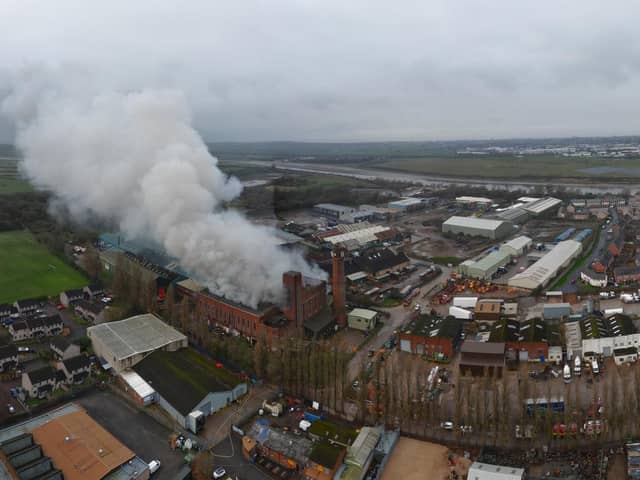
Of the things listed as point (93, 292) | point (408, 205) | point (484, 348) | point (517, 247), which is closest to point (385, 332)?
point (484, 348)

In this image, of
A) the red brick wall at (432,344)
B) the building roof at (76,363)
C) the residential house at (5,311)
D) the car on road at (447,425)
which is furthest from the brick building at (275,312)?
the residential house at (5,311)

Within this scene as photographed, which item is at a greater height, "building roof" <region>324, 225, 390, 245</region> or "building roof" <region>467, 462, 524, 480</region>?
"building roof" <region>324, 225, 390, 245</region>

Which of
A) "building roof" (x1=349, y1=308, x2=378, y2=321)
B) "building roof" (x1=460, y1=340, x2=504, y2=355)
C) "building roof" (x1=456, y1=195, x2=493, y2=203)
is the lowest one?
"building roof" (x1=349, y1=308, x2=378, y2=321)

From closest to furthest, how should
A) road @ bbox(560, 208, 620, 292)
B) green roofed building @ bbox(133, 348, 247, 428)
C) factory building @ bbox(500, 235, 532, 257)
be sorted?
green roofed building @ bbox(133, 348, 247, 428) → road @ bbox(560, 208, 620, 292) → factory building @ bbox(500, 235, 532, 257)

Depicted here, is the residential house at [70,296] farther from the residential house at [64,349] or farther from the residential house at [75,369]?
the residential house at [75,369]

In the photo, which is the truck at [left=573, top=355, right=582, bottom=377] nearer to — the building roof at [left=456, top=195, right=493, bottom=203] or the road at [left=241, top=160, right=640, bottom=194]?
the road at [left=241, top=160, right=640, bottom=194]

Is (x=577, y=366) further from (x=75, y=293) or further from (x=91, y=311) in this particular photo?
(x=75, y=293)

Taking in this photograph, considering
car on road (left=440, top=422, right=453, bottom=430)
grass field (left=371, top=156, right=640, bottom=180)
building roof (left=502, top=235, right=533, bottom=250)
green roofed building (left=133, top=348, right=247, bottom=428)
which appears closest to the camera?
car on road (left=440, top=422, right=453, bottom=430)

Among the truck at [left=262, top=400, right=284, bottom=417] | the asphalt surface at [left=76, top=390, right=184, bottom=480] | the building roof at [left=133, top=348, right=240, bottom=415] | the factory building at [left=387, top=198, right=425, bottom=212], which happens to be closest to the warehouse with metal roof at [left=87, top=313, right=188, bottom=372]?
the building roof at [left=133, top=348, right=240, bottom=415]
